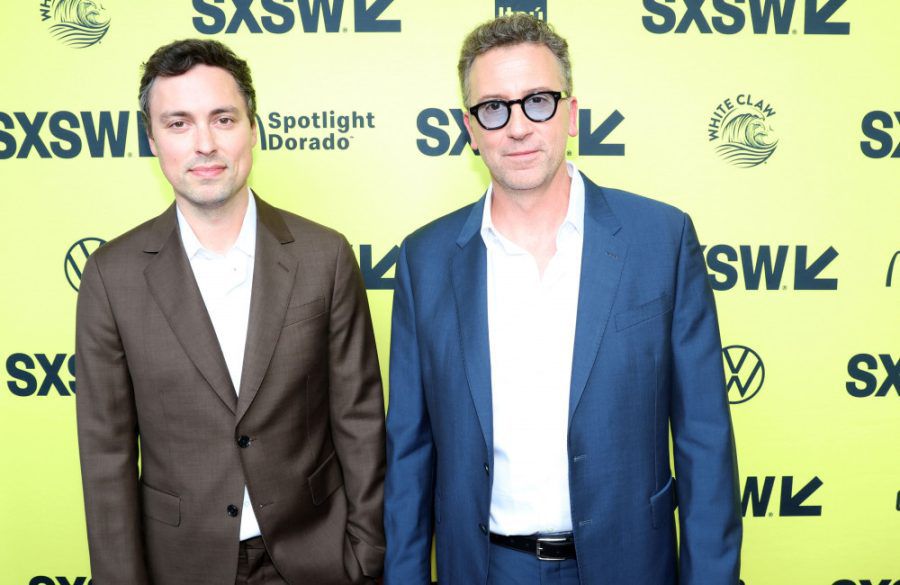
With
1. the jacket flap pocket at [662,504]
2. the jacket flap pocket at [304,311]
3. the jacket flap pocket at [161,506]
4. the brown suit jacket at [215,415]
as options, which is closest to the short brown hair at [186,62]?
the brown suit jacket at [215,415]

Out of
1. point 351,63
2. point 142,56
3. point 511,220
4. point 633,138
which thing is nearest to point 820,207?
point 633,138

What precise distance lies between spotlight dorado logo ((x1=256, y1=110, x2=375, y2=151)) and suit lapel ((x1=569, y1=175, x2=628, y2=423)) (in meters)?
1.06

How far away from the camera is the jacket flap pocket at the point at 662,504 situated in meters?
1.69

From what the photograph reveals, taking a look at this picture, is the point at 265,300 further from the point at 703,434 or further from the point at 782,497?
the point at 782,497

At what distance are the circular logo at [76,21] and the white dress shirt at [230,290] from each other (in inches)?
39.6

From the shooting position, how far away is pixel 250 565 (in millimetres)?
1812

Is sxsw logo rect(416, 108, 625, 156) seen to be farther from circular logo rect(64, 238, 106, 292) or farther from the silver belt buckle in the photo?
the silver belt buckle

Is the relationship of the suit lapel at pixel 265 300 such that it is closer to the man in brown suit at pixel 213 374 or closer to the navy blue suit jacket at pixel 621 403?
the man in brown suit at pixel 213 374

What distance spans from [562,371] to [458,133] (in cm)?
114

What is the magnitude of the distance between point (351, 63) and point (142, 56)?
2.37 feet

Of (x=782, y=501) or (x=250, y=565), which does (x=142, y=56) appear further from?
(x=782, y=501)

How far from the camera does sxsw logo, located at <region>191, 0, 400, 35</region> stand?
7.88 feet

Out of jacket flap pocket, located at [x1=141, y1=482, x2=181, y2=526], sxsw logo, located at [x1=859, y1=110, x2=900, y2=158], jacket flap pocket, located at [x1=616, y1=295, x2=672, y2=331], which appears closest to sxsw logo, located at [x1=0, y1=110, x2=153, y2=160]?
jacket flap pocket, located at [x1=141, y1=482, x2=181, y2=526]

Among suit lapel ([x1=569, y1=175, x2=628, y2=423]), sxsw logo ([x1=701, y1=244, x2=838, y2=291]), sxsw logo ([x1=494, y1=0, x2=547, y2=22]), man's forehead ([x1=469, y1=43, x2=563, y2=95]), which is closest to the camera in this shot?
suit lapel ([x1=569, y1=175, x2=628, y2=423])
